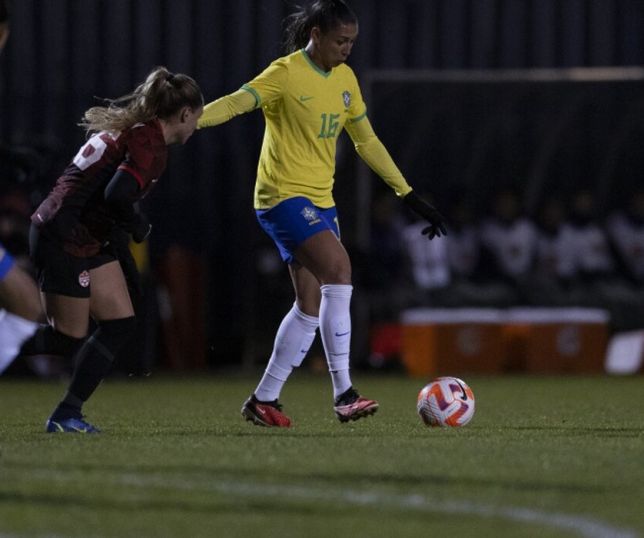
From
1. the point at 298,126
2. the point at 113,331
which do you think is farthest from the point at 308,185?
the point at 113,331

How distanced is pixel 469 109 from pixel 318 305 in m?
9.02

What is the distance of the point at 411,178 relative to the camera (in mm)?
16219

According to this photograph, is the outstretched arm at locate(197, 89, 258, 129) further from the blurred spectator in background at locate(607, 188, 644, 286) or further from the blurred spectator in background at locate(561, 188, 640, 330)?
the blurred spectator in background at locate(607, 188, 644, 286)

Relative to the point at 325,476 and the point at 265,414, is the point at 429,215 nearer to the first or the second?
the point at 265,414

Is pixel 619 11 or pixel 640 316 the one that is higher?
pixel 619 11

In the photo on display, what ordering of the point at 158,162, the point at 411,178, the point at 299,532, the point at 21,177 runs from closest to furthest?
the point at 299,532
the point at 158,162
the point at 21,177
the point at 411,178

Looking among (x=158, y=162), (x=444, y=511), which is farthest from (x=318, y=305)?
(x=444, y=511)

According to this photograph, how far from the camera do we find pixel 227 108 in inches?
291

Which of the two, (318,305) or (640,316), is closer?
(318,305)

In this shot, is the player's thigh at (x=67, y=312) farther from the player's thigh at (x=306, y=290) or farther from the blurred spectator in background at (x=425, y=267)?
the blurred spectator in background at (x=425, y=267)

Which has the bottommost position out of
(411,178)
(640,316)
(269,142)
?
(640,316)

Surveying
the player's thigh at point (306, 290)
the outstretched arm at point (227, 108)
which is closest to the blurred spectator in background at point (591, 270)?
the player's thigh at point (306, 290)

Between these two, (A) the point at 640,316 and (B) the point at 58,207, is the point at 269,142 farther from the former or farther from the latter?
(A) the point at 640,316

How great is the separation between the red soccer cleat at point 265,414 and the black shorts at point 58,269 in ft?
3.86
